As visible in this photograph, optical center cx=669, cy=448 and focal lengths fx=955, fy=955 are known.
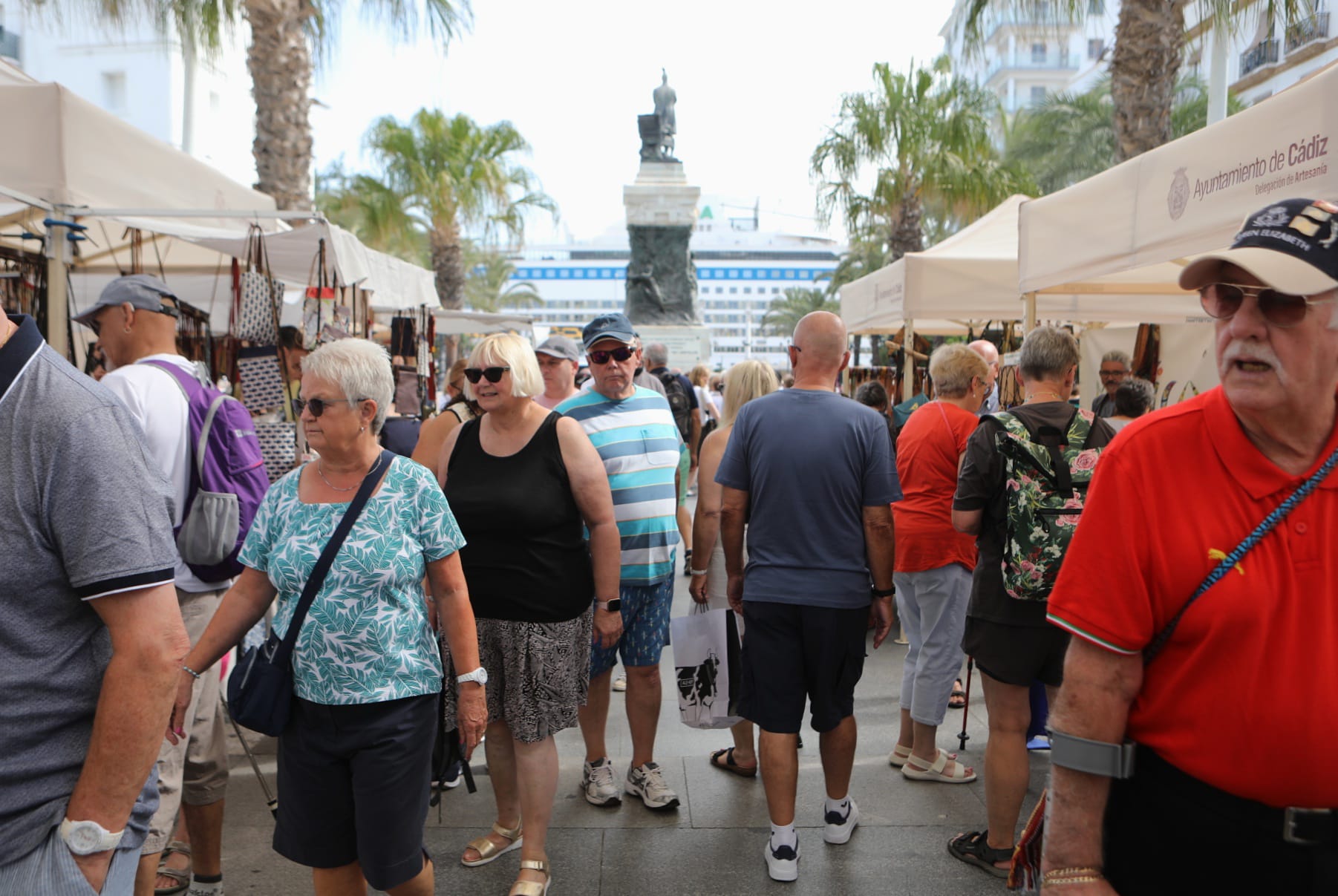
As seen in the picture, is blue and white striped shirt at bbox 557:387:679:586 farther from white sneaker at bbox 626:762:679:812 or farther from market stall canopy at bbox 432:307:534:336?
market stall canopy at bbox 432:307:534:336

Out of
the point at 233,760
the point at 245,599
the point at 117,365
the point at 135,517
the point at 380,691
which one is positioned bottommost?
the point at 233,760

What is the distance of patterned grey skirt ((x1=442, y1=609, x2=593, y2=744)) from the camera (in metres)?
3.37

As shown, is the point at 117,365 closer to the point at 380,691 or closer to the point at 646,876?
the point at 380,691

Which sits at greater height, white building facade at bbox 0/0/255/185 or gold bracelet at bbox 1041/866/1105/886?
white building facade at bbox 0/0/255/185

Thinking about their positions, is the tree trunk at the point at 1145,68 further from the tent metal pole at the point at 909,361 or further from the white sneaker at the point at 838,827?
the white sneaker at the point at 838,827

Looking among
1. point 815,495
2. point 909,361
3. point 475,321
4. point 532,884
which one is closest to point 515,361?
point 815,495

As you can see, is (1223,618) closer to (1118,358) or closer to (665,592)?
(665,592)

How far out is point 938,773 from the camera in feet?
14.3

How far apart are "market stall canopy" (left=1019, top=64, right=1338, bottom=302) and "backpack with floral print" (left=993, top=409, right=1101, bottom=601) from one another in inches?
43.3

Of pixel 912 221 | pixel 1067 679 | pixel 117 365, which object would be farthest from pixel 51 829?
pixel 912 221

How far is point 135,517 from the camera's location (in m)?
1.57

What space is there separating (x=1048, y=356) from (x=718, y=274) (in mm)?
134963

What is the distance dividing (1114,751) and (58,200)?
441 cm

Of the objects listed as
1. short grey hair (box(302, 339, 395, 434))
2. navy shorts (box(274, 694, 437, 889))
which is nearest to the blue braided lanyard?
navy shorts (box(274, 694, 437, 889))
